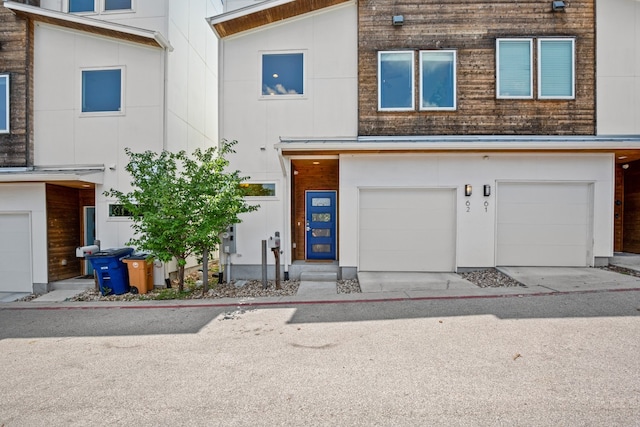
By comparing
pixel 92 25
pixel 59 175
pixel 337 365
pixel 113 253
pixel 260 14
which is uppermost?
pixel 260 14

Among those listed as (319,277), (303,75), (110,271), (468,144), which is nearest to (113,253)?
(110,271)

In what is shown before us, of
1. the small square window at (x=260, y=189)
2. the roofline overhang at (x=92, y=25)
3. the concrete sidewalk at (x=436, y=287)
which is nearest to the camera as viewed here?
the concrete sidewalk at (x=436, y=287)

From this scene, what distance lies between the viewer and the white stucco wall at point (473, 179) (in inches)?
329

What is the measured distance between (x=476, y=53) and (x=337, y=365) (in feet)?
27.8

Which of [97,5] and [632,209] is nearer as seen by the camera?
[97,5]

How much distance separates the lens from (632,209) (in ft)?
31.7

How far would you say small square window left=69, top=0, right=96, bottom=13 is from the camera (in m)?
9.18

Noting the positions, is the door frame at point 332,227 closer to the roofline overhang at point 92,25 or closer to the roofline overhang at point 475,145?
the roofline overhang at point 475,145

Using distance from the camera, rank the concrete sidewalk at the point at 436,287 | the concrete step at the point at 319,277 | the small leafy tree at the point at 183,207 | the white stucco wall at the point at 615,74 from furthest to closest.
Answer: the white stucco wall at the point at 615,74 → the concrete step at the point at 319,277 → the small leafy tree at the point at 183,207 → the concrete sidewalk at the point at 436,287

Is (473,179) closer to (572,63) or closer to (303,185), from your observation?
(572,63)

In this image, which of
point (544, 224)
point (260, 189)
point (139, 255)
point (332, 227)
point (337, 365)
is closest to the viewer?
point (337, 365)

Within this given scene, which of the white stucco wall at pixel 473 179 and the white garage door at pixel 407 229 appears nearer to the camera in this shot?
the white stucco wall at pixel 473 179

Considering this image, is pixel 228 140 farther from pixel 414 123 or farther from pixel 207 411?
pixel 207 411

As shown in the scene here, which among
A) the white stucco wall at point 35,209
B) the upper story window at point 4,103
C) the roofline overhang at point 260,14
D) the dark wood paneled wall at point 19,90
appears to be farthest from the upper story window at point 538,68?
the upper story window at point 4,103
